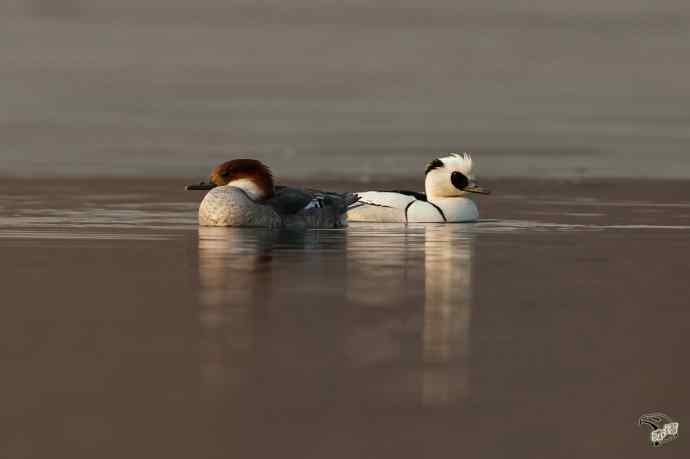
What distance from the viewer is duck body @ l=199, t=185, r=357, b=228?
Answer: 2016cm

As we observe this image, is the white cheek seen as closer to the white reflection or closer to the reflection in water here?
the white reflection

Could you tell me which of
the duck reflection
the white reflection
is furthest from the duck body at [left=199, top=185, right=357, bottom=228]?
the white reflection

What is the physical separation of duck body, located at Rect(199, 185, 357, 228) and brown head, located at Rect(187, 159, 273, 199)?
10 cm

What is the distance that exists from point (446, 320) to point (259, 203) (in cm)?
1009

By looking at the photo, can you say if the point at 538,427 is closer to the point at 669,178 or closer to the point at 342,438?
the point at 342,438

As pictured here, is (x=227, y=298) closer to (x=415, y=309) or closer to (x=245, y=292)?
(x=245, y=292)

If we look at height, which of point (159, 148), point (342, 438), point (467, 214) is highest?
point (159, 148)

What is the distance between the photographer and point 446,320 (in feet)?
35.0

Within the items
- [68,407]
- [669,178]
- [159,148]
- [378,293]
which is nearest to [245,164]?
[378,293]

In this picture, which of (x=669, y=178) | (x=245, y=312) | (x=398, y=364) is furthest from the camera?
(x=669, y=178)

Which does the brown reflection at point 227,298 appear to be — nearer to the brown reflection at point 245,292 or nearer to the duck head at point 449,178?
the brown reflection at point 245,292

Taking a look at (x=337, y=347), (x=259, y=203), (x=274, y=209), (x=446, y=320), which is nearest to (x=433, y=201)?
(x=274, y=209)

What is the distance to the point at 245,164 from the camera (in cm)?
2078

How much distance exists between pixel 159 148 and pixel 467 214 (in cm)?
2714
